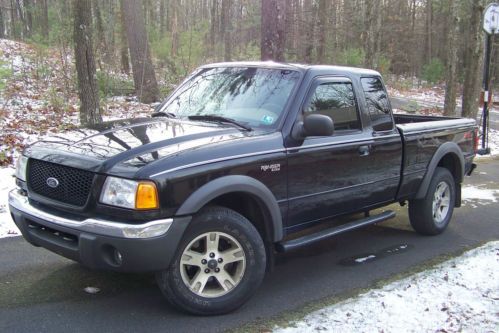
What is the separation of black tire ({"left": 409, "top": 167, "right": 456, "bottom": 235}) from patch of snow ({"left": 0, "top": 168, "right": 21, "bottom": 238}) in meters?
4.58

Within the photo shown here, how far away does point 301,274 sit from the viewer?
4867mm

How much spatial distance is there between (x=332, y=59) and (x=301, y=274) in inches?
808

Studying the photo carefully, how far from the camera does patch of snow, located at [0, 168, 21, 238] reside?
18.9ft

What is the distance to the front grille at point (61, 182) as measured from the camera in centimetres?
357

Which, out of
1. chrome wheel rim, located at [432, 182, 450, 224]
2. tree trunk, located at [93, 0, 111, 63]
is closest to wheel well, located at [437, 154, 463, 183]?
chrome wheel rim, located at [432, 182, 450, 224]

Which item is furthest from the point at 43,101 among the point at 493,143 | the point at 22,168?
the point at 493,143

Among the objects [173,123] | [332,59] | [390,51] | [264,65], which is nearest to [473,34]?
[332,59]

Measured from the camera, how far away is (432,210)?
6.15 meters

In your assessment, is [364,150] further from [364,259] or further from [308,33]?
[308,33]

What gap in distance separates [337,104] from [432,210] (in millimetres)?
2145

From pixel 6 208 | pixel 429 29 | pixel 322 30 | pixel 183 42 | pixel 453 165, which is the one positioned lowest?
pixel 6 208

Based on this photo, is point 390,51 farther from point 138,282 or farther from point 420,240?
point 138,282

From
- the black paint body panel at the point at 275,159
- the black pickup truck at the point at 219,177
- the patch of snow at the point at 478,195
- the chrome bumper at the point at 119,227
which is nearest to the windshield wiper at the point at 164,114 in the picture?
the black pickup truck at the point at 219,177

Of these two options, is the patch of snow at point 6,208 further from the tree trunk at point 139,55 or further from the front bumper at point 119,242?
the tree trunk at point 139,55
